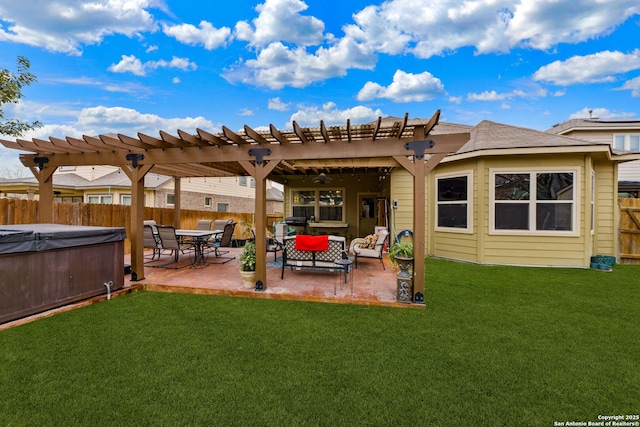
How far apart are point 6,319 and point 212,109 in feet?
45.1

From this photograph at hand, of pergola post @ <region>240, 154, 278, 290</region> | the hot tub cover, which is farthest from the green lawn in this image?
the hot tub cover

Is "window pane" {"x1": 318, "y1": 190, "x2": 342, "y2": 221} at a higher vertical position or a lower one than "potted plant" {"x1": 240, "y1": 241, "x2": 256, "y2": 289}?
higher

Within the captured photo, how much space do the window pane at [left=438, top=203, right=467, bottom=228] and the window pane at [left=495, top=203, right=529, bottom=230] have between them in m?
0.78

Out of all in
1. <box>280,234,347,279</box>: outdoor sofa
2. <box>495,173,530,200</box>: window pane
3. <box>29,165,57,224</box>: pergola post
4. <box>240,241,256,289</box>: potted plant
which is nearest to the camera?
<box>240,241,256,289</box>: potted plant

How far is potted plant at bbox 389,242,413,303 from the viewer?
14.0ft

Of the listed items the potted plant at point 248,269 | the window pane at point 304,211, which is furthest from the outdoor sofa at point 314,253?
the window pane at point 304,211

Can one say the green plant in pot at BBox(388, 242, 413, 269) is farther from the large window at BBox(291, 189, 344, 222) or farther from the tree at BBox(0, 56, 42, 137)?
the tree at BBox(0, 56, 42, 137)

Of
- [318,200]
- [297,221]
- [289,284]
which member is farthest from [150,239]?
[318,200]

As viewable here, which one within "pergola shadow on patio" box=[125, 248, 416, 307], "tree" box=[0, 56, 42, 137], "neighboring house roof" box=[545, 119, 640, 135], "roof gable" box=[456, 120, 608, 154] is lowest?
"pergola shadow on patio" box=[125, 248, 416, 307]

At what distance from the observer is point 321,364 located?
8.60ft

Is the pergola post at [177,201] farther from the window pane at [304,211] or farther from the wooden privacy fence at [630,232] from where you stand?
the wooden privacy fence at [630,232]

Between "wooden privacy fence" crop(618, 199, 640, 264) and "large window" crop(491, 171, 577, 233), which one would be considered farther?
"wooden privacy fence" crop(618, 199, 640, 264)

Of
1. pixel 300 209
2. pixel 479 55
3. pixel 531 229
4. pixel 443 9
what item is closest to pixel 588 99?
pixel 479 55

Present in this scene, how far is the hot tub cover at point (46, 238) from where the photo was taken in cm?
336
